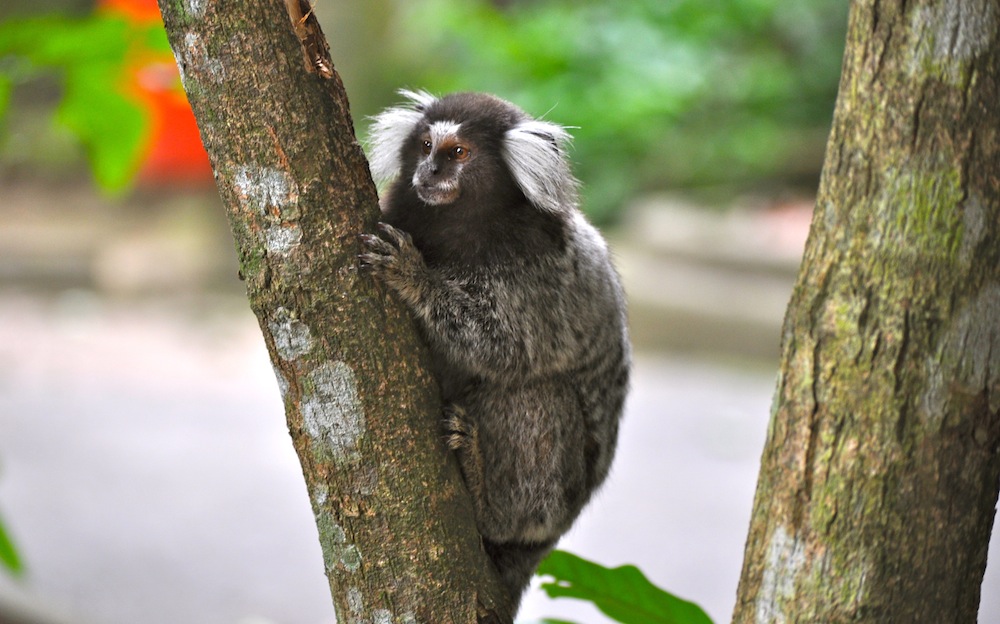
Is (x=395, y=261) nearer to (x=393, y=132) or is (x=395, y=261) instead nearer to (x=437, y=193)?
(x=437, y=193)

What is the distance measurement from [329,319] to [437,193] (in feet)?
3.62

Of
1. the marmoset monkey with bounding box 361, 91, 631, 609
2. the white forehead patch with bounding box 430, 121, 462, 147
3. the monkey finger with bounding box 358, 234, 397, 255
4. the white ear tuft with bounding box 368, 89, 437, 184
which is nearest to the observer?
the monkey finger with bounding box 358, 234, 397, 255

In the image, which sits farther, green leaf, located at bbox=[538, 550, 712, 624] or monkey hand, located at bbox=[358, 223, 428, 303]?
green leaf, located at bbox=[538, 550, 712, 624]

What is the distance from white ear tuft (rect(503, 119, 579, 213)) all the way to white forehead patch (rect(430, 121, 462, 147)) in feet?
0.50

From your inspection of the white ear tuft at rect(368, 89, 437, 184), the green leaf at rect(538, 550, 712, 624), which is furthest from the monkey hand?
the white ear tuft at rect(368, 89, 437, 184)

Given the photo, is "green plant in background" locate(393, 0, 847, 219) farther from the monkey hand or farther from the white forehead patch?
the monkey hand

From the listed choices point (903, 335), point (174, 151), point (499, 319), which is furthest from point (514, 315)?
point (174, 151)

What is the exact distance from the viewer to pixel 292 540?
5.99 meters

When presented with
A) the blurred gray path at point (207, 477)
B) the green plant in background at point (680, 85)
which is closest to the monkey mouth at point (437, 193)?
the blurred gray path at point (207, 477)

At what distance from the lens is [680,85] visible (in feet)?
31.8

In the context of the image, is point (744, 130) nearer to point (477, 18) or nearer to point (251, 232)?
point (477, 18)

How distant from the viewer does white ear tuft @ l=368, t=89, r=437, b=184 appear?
3.35 metres

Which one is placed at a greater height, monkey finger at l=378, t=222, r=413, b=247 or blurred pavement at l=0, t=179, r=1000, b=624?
blurred pavement at l=0, t=179, r=1000, b=624

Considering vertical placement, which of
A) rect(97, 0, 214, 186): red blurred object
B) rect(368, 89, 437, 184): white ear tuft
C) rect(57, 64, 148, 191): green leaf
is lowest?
rect(57, 64, 148, 191): green leaf
